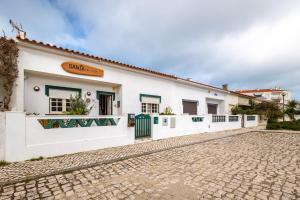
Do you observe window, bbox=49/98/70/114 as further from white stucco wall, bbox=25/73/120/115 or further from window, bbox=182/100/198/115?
window, bbox=182/100/198/115

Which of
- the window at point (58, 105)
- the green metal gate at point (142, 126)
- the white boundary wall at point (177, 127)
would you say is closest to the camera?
the window at point (58, 105)

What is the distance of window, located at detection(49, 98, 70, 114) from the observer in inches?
373

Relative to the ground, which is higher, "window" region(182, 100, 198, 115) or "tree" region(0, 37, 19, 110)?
"tree" region(0, 37, 19, 110)

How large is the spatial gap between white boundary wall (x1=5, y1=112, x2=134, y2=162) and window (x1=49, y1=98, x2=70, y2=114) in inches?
102

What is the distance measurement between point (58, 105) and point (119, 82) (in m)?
3.66

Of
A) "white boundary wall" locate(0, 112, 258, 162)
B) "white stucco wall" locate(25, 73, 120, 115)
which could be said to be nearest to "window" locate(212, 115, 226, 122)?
"white boundary wall" locate(0, 112, 258, 162)

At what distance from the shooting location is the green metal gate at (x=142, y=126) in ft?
33.3

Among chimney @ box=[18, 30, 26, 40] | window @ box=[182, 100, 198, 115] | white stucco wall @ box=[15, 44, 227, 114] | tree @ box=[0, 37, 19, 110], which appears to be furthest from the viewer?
window @ box=[182, 100, 198, 115]

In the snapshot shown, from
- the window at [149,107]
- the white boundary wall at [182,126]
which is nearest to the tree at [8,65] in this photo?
the white boundary wall at [182,126]

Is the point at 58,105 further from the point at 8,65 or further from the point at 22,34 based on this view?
the point at 22,34

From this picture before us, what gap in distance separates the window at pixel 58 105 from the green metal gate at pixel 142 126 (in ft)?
12.4

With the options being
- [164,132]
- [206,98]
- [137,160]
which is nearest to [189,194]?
[137,160]

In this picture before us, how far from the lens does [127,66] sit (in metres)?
11.5

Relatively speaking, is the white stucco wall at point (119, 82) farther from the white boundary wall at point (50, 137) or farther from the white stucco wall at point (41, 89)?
the white boundary wall at point (50, 137)
